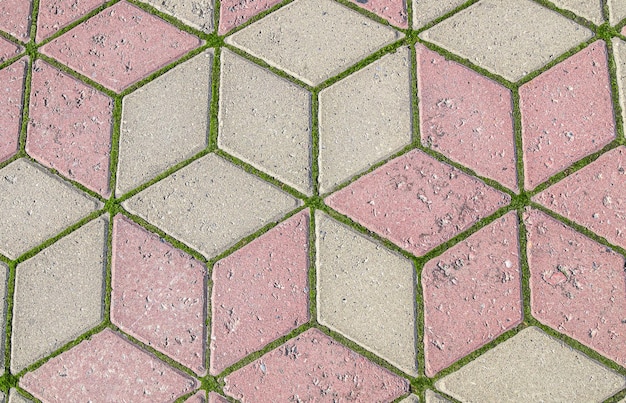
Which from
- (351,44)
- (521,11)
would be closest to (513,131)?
(521,11)

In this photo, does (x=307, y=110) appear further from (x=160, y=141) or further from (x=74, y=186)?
(x=74, y=186)

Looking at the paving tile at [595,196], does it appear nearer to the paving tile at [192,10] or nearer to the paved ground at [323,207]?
the paved ground at [323,207]

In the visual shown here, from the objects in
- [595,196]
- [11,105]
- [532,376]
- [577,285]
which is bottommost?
[532,376]

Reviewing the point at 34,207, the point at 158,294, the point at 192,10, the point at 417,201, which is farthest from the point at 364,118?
the point at 34,207

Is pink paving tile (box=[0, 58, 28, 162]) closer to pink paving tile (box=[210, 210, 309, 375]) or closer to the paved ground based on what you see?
the paved ground

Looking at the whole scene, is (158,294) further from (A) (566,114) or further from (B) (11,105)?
(A) (566,114)

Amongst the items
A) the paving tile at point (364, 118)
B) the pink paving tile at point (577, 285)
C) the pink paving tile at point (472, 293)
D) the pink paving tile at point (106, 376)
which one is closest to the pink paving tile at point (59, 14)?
the paving tile at point (364, 118)

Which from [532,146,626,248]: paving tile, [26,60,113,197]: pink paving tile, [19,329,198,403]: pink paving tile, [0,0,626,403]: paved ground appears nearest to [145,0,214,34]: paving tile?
[0,0,626,403]: paved ground
